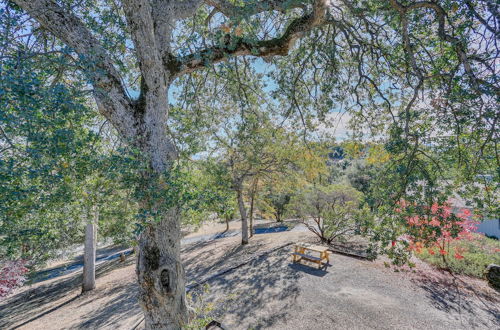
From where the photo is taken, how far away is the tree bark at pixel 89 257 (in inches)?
357

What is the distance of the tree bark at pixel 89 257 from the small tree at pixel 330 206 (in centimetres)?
825

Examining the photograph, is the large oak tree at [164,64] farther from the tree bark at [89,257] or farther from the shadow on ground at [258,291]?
the tree bark at [89,257]

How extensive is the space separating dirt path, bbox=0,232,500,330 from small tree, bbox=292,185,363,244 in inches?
50.1

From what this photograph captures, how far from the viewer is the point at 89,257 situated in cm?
916

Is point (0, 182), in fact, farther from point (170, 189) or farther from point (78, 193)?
point (170, 189)

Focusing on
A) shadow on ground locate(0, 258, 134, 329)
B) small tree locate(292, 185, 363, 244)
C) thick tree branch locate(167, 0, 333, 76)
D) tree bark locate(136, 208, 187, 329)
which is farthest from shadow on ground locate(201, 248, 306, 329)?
shadow on ground locate(0, 258, 134, 329)

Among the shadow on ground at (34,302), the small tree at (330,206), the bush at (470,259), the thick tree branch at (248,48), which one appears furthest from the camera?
the small tree at (330,206)

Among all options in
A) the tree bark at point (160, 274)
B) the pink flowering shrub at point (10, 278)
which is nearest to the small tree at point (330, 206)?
the tree bark at point (160, 274)

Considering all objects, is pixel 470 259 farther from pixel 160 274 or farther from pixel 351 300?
pixel 160 274

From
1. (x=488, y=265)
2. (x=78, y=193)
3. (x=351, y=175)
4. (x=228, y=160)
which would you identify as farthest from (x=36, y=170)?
(x=351, y=175)

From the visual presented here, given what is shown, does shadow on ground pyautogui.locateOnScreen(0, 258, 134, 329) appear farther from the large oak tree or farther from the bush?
the bush

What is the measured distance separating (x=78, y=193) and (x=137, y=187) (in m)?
0.52

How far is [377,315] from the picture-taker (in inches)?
199

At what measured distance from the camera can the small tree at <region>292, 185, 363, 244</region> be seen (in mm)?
9000
